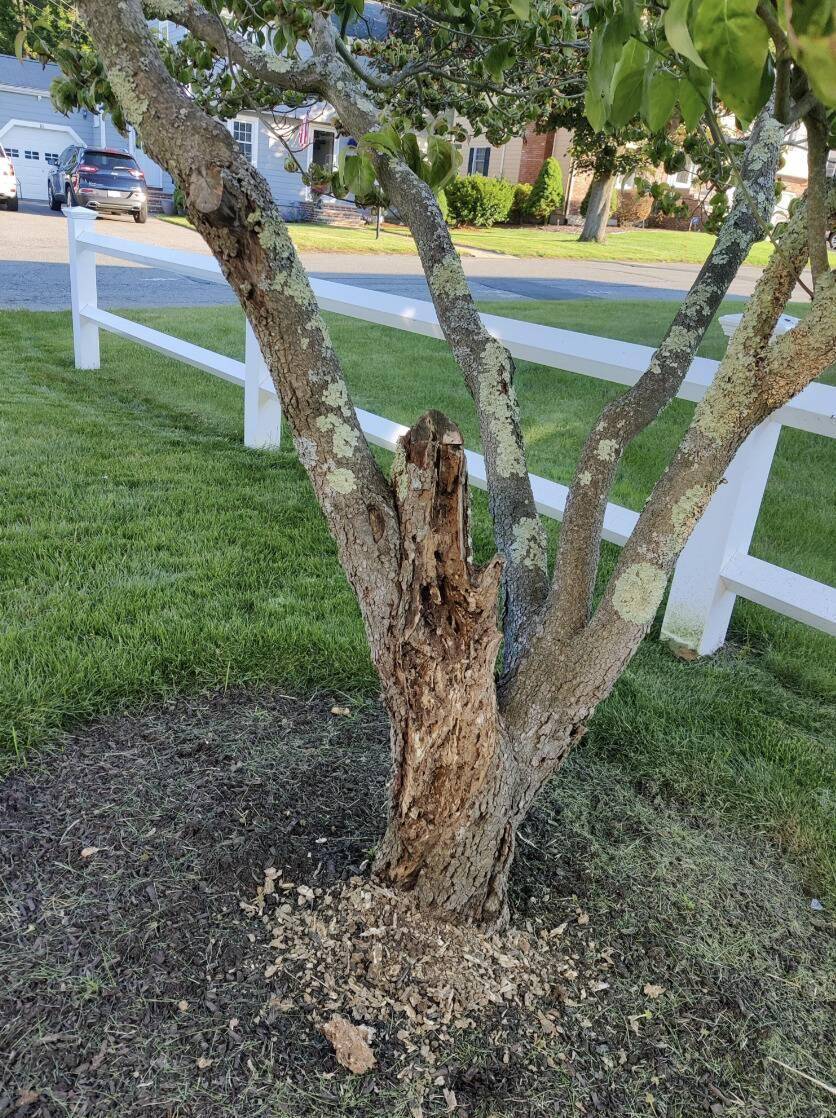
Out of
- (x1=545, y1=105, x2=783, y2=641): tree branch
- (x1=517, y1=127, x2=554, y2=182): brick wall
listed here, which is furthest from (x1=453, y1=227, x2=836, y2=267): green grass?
(x1=545, y1=105, x2=783, y2=641): tree branch

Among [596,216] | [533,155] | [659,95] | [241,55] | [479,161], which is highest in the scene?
[533,155]

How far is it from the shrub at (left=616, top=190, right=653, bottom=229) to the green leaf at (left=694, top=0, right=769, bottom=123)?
3448 centimetres

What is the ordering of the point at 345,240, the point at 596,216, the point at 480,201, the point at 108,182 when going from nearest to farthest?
the point at 108,182, the point at 345,240, the point at 596,216, the point at 480,201

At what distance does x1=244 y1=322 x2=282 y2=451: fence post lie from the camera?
5.61m

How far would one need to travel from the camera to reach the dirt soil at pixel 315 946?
175 centimetres

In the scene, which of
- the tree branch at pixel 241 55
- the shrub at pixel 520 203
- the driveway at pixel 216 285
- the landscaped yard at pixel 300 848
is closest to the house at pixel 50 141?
the shrub at pixel 520 203

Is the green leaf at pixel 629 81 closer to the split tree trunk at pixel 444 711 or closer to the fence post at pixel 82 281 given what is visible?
the split tree trunk at pixel 444 711

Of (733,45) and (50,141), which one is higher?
(50,141)

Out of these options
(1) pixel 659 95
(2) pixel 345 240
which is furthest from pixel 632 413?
(2) pixel 345 240

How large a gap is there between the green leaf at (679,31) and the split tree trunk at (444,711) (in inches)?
37.9

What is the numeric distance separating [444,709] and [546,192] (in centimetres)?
3319

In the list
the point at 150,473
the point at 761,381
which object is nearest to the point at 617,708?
the point at 761,381

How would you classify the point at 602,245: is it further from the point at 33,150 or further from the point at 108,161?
the point at 33,150

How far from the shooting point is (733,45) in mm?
736
